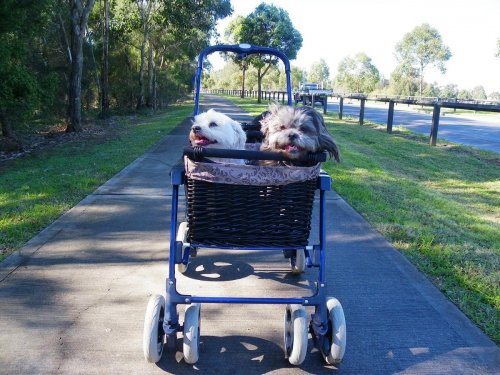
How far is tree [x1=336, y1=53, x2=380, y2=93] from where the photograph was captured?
8356cm

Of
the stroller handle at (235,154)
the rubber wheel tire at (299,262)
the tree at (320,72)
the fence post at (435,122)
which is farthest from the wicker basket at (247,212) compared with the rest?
the tree at (320,72)

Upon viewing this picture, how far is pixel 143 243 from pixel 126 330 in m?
1.68

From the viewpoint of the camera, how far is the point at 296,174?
2662 mm

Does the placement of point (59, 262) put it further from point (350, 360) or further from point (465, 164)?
point (465, 164)

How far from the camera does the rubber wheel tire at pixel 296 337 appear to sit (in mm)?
2596

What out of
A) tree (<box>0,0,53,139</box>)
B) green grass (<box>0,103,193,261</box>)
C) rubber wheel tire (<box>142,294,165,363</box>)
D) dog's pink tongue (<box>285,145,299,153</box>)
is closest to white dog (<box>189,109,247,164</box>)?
dog's pink tongue (<box>285,145,299,153</box>)

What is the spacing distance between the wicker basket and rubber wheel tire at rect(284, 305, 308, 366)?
43 cm

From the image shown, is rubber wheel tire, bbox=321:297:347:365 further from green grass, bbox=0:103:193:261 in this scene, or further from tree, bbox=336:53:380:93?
tree, bbox=336:53:380:93

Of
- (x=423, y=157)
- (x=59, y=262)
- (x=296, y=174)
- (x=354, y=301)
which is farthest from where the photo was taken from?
(x=423, y=157)

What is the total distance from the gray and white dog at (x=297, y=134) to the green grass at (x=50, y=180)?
297 cm

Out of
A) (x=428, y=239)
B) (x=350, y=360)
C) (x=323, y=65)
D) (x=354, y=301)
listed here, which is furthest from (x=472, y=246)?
(x=323, y=65)

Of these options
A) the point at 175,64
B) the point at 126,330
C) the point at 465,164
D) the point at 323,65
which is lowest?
the point at 126,330

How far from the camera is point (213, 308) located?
11.2 ft

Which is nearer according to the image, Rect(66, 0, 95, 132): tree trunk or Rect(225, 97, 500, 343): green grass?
Rect(225, 97, 500, 343): green grass
